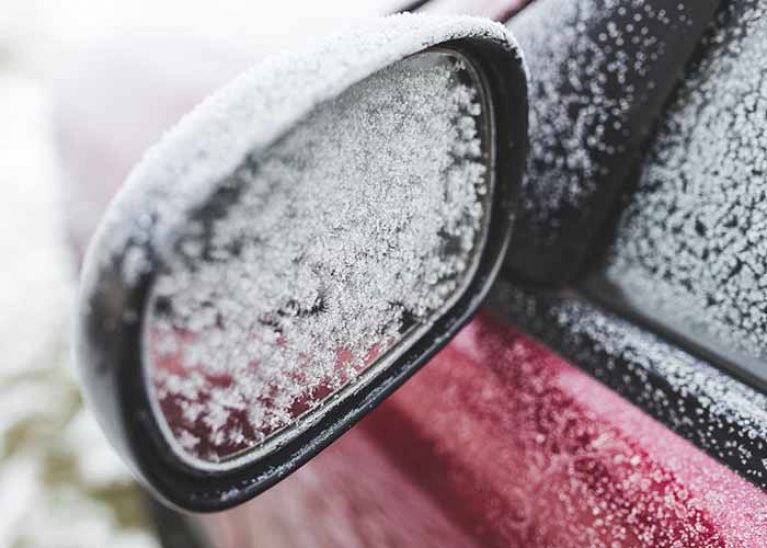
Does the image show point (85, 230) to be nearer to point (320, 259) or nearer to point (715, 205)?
point (320, 259)

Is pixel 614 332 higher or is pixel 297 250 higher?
pixel 297 250

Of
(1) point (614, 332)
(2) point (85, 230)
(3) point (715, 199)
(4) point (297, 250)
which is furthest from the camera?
(2) point (85, 230)

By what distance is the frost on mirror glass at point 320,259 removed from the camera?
2.49 feet

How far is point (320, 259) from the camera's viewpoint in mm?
954

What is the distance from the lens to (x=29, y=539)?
310 cm

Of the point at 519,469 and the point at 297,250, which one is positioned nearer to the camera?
the point at 297,250

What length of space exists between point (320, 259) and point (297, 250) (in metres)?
0.06

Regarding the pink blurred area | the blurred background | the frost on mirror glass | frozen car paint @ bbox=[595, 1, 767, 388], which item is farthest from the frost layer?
the blurred background

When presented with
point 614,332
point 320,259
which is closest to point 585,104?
point 614,332

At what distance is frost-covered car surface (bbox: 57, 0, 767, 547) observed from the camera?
1.08 metres

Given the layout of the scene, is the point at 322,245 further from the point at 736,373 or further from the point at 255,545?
the point at 255,545

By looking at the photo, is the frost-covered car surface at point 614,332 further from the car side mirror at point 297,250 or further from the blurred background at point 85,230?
the blurred background at point 85,230

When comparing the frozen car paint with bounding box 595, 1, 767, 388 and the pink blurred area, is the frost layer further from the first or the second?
the pink blurred area

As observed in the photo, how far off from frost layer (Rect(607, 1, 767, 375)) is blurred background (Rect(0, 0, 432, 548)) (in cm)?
60
